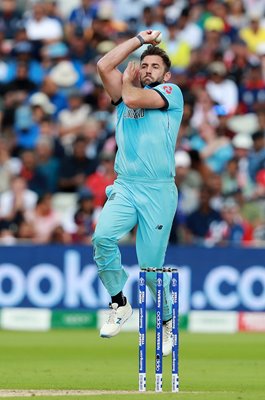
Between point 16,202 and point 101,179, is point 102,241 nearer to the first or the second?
point 16,202

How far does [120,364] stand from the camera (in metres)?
10.3

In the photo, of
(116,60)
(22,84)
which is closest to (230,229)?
(22,84)

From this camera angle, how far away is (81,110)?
643 inches

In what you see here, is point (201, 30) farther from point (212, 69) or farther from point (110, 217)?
point (110, 217)

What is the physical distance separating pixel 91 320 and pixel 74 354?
2.72 meters

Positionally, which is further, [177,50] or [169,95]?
[177,50]

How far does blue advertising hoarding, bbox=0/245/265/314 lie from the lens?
45.6 ft

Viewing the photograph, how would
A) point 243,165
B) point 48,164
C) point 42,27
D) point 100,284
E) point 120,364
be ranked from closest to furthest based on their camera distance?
point 120,364, point 100,284, point 243,165, point 48,164, point 42,27

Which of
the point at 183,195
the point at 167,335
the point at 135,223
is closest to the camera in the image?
the point at 135,223

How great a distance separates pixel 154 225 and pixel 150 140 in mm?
533

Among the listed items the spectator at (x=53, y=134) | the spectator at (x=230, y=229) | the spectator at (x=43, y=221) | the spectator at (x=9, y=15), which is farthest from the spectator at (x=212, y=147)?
the spectator at (x=9, y=15)

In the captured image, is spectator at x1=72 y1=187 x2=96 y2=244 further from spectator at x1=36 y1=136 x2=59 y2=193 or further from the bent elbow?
the bent elbow

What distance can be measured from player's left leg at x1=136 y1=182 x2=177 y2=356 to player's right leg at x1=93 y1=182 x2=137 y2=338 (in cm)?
8

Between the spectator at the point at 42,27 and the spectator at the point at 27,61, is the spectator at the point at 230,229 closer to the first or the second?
the spectator at the point at 27,61
